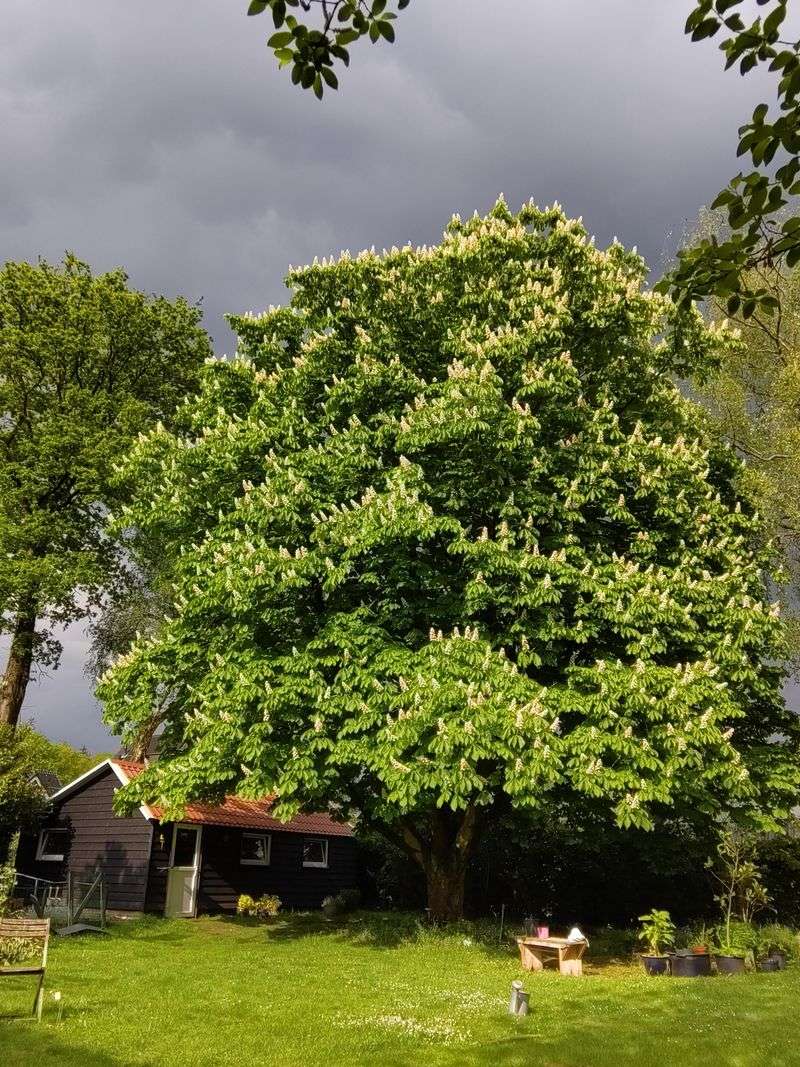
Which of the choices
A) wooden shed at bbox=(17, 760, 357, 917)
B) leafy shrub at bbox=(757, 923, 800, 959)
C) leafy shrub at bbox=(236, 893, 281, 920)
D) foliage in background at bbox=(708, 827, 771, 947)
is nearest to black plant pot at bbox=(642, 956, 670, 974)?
foliage in background at bbox=(708, 827, 771, 947)

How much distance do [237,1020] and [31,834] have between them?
2243cm

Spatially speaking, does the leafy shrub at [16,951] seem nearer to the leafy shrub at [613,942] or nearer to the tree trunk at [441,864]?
the tree trunk at [441,864]

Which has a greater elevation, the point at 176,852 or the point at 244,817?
the point at 244,817

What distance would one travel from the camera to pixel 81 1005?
12695 millimetres

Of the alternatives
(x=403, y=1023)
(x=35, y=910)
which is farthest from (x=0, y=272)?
(x=403, y=1023)

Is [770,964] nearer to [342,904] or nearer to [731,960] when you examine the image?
[731,960]

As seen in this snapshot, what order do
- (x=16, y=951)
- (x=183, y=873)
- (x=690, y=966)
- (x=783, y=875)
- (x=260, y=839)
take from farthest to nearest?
1. (x=260, y=839)
2. (x=183, y=873)
3. (x=783, y=875)
4. (x=690, y=966)
5. (x=16, y=951)

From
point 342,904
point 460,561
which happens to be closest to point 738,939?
point 460,561

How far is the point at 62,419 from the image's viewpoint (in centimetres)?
3031

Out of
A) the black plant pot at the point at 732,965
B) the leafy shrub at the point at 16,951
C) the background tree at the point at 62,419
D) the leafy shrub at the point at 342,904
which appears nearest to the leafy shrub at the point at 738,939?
the black plant pot at the point at 732,965

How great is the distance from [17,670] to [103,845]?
7.17m

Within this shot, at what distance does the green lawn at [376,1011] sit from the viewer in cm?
1015

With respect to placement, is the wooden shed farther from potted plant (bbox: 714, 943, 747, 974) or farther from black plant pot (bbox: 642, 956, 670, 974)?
potted plant (bbox: 714, 943, 747, 974)

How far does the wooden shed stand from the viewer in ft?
90.0
